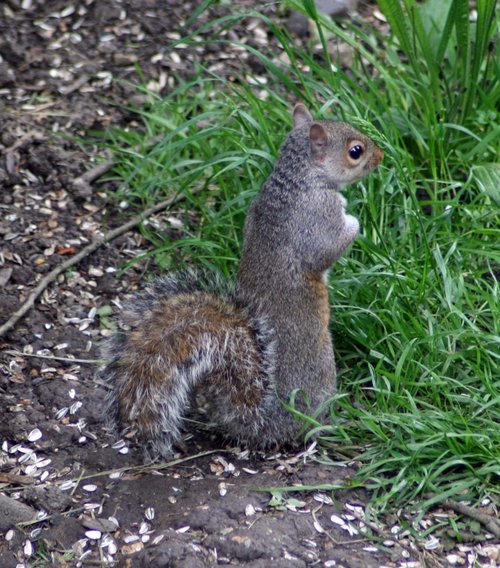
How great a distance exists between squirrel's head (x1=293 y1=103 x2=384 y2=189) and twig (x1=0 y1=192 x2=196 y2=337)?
0.78 m

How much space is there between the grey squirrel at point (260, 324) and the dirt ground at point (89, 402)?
6.7 inches

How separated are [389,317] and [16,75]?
89.3 inches

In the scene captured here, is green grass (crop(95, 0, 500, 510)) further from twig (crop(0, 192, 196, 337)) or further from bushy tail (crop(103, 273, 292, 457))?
bushy tail (crop(103, 273, 292, 457))

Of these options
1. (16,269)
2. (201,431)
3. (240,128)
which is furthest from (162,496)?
(240,128)

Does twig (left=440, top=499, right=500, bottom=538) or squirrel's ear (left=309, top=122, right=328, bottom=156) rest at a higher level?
squirrel's ear (left=309, top=122, right=328, bottom=156)

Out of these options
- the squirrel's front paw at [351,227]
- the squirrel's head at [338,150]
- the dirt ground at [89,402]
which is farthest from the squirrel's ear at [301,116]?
the dirt ground at [89,402]

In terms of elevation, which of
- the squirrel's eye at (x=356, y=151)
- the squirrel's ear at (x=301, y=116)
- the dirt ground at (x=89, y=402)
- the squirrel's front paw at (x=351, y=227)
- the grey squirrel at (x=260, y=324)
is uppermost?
the squirrel's ear at (x=301, y=116)

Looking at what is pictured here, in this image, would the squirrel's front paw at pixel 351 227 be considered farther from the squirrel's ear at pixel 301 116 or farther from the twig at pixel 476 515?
the twig at pixel 476 515

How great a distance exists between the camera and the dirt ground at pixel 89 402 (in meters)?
2.76

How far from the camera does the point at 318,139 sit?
10.5 ft

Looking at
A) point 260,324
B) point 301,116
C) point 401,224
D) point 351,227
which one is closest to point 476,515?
point 260,324

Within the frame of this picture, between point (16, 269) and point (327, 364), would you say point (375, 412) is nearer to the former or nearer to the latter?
point (327, 364)

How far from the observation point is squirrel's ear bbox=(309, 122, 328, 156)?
3.17 metres

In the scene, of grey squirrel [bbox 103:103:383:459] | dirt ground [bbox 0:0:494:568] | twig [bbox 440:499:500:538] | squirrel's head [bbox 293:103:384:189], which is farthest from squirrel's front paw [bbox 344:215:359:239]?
twig [bbox 440:499:500:538]
